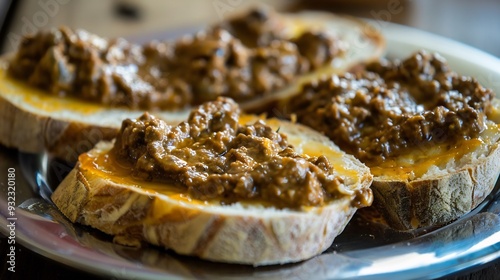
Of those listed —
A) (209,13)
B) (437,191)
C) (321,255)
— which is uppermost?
(437,191)

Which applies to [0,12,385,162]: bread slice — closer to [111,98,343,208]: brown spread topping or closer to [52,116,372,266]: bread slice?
[111,98,343,208]: brown spread topping

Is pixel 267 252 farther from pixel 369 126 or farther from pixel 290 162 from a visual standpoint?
pixel 369 126

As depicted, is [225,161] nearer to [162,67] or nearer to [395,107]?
[395,107]

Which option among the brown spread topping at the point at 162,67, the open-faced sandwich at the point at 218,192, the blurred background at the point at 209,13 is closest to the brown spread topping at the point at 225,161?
the open-faced sandwich at the point at 218,192

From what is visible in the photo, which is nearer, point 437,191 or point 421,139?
point 437,191

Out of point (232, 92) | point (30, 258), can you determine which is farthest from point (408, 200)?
point (30, 258)

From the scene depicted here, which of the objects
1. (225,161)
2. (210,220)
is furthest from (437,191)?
(210,220)
